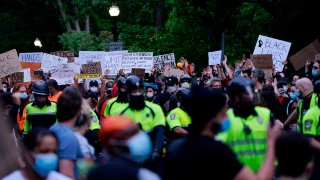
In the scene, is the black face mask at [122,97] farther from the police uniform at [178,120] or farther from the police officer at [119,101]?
the police uniform at [178,120]

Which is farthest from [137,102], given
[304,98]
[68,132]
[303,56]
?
[303,56]

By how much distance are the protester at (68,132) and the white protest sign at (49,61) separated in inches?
494

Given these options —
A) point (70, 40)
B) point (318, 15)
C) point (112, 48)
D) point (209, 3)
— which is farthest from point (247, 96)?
point (70, 40)

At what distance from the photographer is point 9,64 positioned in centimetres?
1825

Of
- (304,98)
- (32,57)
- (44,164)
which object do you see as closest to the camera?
(44,164)

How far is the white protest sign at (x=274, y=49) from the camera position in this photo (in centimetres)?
1712

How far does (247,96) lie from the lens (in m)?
6.59

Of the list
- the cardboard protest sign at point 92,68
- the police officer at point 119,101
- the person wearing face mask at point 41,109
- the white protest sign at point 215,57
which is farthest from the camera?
the white protest sign at point 215,57

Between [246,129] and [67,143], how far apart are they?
158cm

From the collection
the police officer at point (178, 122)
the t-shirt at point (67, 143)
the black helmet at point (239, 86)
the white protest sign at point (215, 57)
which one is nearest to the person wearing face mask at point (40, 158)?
the t-shirt at point (67, 143)

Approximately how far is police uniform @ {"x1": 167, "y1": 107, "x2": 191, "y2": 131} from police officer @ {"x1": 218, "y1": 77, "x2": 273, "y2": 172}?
10.2 feet

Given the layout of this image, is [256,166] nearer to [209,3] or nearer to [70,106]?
[70,106]

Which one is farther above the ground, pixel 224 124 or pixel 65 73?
pixel 224 124

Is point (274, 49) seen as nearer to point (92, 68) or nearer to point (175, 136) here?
point (92, 68)
